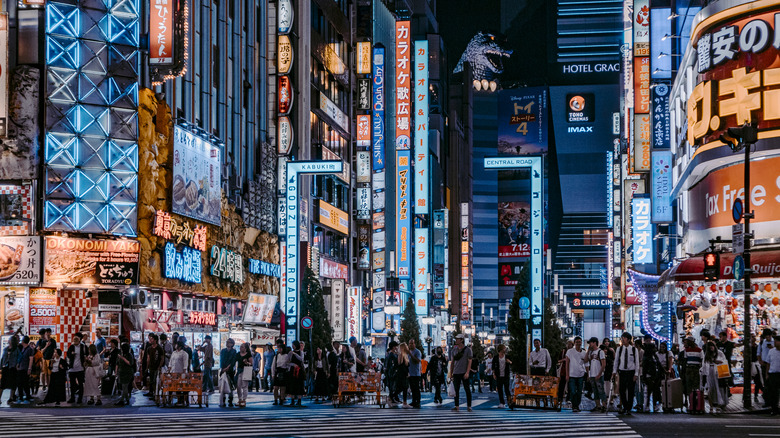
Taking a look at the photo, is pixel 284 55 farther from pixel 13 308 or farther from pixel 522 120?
pixel 522 120

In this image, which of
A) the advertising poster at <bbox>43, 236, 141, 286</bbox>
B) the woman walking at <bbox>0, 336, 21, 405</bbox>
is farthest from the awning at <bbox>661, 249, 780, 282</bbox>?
the woman walking at <bbox>0, 336, 21, 405</bbox>

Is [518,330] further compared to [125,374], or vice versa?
[518,330]

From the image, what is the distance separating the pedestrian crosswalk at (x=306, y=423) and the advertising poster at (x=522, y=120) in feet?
505

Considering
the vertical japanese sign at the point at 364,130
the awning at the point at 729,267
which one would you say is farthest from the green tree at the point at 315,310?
the vertical japanese sign at the point at 364,130

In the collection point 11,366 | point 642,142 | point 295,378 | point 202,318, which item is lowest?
point 295,378

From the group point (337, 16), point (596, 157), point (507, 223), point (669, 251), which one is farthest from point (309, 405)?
point (596, 157)

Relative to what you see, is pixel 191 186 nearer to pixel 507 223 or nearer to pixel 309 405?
pixel 309 405

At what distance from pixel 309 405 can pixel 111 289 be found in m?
11.6

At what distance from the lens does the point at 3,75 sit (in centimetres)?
3509

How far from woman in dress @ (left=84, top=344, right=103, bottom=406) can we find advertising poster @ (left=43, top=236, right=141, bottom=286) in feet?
29.8

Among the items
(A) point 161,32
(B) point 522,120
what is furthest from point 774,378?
(B) point 522,120

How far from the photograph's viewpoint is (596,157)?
188500 millimetres

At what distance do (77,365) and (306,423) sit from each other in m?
9.01

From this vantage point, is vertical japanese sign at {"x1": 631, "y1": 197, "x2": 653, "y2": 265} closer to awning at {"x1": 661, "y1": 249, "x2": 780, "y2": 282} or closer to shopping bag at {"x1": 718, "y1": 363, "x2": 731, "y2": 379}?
awning at {"x1": 661, "y1": 249, "x2": 780, "y2": 282}
